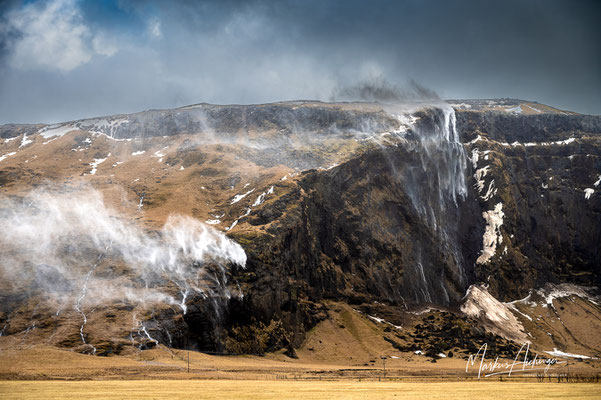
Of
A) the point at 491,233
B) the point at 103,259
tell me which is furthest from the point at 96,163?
the point at 491,233

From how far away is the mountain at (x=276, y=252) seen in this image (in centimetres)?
10275

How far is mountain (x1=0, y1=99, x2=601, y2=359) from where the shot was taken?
337 feet

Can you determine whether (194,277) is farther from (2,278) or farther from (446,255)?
(446,255)

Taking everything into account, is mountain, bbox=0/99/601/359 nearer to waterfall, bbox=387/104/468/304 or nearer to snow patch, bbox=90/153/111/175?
waterfall, bbox=387/104/468/304

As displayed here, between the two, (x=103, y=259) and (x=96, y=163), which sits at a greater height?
(x=96, y=163)

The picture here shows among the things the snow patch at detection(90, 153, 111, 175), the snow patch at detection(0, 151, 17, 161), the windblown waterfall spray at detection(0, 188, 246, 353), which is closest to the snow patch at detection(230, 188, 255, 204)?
the windblown waterfall spray at detection(0, 188, 246, 353)

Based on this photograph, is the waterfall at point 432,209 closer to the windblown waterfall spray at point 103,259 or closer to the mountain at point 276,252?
the mountain at point 276,252

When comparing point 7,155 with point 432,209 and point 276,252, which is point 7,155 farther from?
point 432,209

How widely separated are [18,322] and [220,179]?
85.6 m

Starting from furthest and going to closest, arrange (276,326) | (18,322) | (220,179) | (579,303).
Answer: (579,303), (220,179), (276,326), (18,322)

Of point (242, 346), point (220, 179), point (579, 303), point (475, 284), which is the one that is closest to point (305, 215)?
point (220, 179)

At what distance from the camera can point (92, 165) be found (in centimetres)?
18338

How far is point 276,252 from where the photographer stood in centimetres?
12975

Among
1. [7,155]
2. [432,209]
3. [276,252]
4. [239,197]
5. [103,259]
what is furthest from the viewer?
[7,155]
